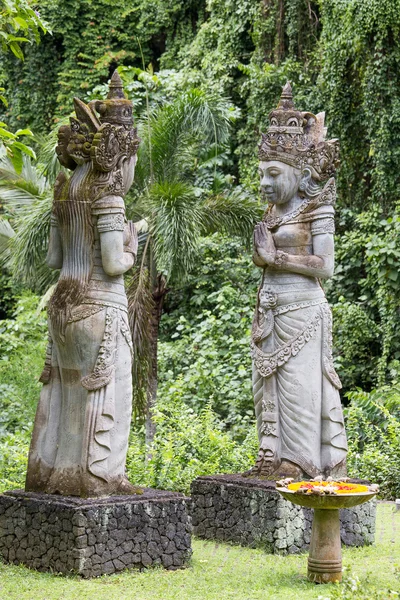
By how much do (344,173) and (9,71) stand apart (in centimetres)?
1055

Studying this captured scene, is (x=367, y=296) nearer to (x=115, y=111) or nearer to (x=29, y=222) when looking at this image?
(x=29, y=222)

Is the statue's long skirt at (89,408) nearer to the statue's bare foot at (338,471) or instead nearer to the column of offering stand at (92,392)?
the column of offering stand at (92,392)

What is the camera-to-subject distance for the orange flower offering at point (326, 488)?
683 centimetres

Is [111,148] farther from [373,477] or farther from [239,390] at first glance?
[239,390]

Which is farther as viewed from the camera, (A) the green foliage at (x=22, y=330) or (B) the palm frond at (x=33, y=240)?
(A) the green foliage at (x=22, y=330)

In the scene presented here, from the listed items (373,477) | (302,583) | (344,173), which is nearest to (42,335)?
(344,173)

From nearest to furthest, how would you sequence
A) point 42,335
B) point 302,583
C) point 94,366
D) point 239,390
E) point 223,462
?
point 302,583
point 94,366
point 223,462
point 239,390
point 42,335

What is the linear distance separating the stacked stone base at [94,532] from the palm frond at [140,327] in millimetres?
4122

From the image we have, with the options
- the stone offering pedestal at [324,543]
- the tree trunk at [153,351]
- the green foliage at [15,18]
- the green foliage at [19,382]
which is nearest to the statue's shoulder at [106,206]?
the green foliage at [15,18]

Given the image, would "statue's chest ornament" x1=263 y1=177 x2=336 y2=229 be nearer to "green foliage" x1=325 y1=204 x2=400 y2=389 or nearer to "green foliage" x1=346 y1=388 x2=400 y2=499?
"green foliage" x1=346 y1=388 x2=400 y2=499

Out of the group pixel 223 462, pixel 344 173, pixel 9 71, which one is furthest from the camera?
pixel 9 71

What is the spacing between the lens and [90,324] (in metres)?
7.70

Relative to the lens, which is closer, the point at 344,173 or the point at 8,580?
the point at 8,580

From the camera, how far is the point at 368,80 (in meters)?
15.1
